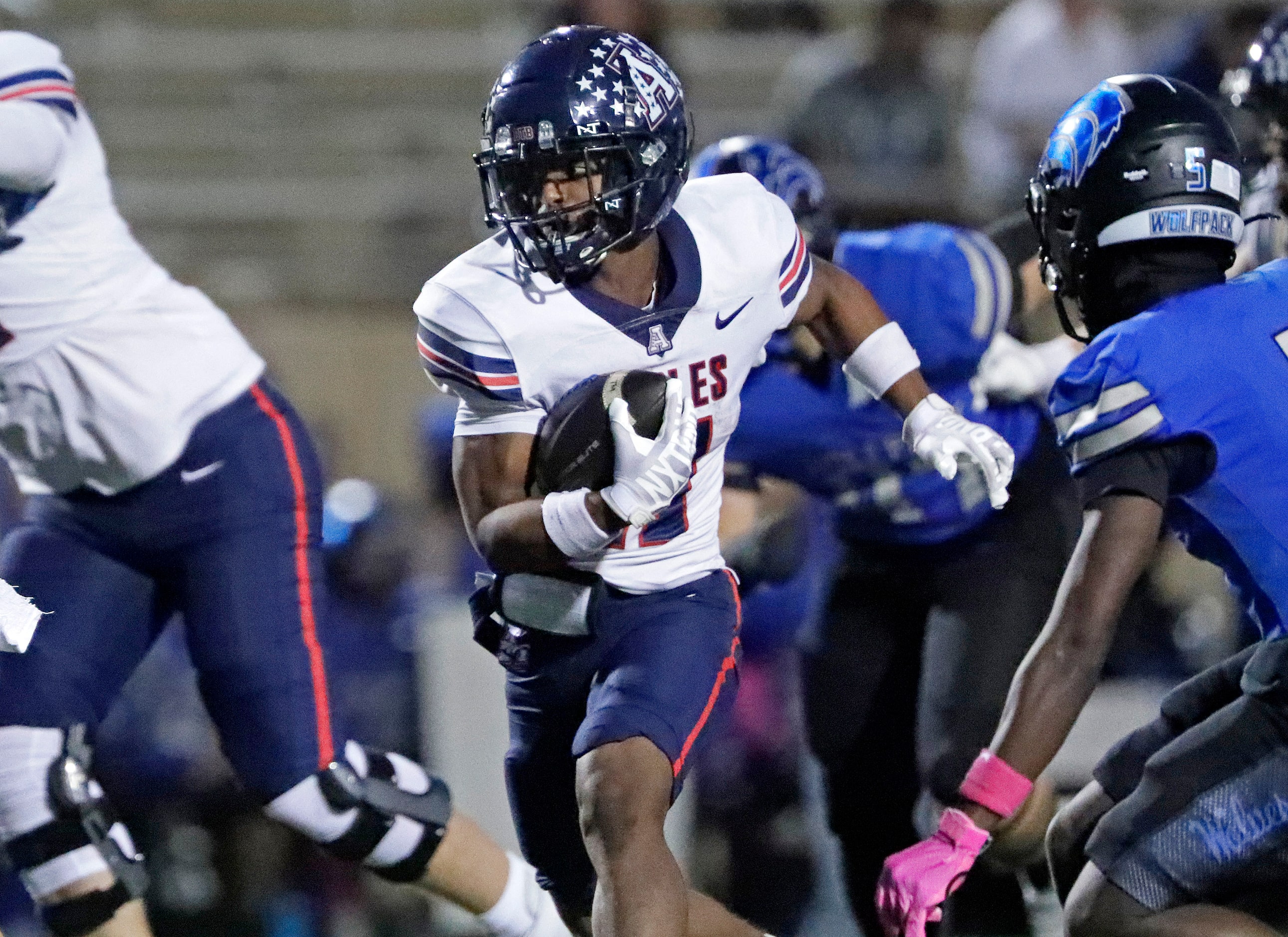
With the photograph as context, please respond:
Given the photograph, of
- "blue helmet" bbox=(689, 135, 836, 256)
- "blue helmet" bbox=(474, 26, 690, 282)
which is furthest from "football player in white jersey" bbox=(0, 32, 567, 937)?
"blue helmet" bbox=(689, 135, 836, 256)

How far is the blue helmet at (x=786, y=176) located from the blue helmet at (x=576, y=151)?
0.89 metres

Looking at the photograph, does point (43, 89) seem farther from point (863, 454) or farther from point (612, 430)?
point (863, 454)

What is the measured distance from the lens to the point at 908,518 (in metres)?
4.00

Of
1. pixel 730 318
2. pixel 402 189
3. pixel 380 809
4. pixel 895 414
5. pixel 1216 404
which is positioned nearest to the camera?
pixel 1216 404

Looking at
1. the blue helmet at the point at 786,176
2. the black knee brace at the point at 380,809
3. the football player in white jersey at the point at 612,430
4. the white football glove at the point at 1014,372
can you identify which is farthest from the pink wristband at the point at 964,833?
the blue helmet at the point at 786,176

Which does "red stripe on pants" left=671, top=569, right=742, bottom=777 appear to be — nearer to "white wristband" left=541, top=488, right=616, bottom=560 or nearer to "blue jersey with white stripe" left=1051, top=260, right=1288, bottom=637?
"white wristband" left=541, top=488, right=616, bottom=560

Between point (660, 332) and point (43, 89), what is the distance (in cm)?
115

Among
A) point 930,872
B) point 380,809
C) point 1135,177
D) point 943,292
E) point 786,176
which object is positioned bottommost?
point 380,809

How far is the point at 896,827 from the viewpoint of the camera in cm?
396

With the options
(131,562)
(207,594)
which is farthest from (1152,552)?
(131,562)

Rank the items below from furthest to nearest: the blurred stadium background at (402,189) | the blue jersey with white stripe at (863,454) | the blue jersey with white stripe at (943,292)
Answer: the blurred stadium background at (402,189) → the blue jersey with white stripe at (863,454) → the blue jersey with white stripe at (943,292)

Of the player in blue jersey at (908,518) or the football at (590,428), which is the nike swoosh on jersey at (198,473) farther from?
the player in blue jersey at (908,518)

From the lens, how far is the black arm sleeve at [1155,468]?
271 cm

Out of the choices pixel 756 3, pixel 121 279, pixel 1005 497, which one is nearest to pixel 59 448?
pixel 121 279
